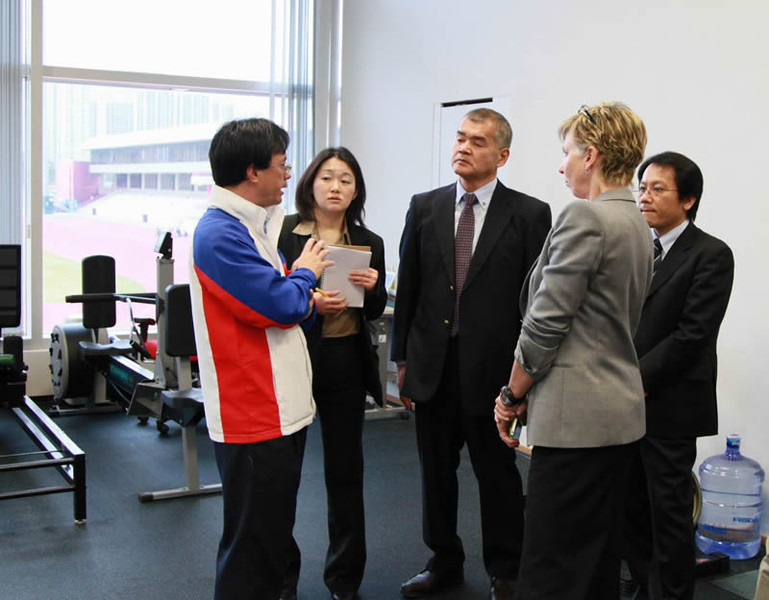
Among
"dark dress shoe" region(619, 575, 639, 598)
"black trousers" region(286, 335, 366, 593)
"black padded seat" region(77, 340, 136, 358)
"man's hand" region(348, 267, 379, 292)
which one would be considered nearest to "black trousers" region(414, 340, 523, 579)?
"black trousers" region(286, 335, 366, 593)

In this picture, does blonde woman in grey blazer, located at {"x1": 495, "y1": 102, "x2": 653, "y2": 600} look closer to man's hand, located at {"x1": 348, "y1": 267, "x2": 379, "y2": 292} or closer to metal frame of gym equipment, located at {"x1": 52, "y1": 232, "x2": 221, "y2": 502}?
man's hand, located at {"x1": 348, "y1": 267, "x2": 379, "y2": 292}

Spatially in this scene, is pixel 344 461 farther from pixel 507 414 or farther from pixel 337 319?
pixel 507 414

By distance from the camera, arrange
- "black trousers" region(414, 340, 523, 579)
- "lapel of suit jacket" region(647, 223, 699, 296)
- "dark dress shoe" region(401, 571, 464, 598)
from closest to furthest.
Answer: "lapel of suit jacket" region(647, 223, 699, 296) → "black trousers" region(414, 340, 523, 579) → "dark dress shoe" region(401, 571, 464, 598)

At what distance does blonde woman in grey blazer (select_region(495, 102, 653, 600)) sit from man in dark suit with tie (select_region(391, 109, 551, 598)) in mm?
677

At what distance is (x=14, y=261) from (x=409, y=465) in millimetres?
2376

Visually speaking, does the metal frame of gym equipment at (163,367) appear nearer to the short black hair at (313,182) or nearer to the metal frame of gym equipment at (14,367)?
the metal frame of gym equipment at (14,367)

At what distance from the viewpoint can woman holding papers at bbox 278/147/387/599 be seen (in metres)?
2.71

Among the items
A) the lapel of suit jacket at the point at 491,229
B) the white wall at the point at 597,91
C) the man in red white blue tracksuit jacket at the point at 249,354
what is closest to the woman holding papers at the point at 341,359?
the lapel of suit jacket at the point at 491,229

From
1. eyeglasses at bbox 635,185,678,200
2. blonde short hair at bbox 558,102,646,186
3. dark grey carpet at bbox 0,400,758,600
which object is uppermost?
blonde short hair at bbox 558,102,646,186

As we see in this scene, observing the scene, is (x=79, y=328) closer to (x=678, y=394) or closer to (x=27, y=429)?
(x=27, y=429)

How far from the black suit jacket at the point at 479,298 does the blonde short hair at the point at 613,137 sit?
0.74 m

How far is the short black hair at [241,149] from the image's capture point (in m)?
2.00

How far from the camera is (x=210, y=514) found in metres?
3.71

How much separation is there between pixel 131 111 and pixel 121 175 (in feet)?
1.57
